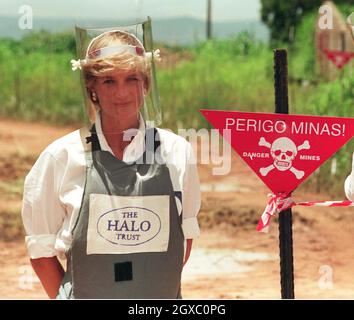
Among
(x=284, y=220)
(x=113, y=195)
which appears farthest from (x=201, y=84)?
(x=113, y=195)

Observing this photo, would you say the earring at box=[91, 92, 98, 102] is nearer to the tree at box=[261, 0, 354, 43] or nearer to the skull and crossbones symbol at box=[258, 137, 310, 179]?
the skull and crossbones symbol at box=[258, 137, 310, 179]

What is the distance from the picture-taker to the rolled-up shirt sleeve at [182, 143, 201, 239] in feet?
9.62

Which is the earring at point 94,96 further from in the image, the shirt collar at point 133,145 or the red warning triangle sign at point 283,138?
the red warning triangle sign at point 283,138

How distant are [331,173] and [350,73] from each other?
1920mm

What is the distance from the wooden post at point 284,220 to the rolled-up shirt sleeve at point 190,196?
44cm

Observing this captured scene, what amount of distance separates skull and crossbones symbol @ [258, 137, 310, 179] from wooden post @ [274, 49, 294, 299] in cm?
11

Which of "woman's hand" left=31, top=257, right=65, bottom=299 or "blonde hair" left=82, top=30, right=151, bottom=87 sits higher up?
"blonde hair" left=82, top=30, right=151, bottom=87

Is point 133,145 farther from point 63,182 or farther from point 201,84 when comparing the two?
point 201,84

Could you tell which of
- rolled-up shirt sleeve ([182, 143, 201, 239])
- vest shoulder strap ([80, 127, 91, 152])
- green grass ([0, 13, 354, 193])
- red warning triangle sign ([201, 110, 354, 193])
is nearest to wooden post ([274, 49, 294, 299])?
red warning triangle sign ([201, 110, 354, 193])

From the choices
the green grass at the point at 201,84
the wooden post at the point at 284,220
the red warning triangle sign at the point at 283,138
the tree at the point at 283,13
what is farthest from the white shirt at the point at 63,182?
the tree at the point at 283,13

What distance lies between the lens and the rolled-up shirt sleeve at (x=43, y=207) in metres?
2.85

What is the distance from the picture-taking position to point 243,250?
728 centimetres

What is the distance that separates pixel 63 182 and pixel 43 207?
0.09 m

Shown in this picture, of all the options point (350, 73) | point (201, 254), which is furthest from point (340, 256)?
point (350, 73)
